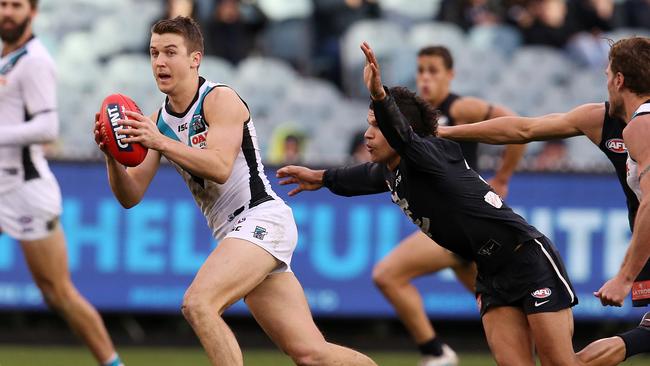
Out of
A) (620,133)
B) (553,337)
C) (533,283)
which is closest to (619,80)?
(620,133)

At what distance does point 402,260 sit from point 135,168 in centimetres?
328

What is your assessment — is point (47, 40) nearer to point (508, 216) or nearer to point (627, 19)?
point (627, 19)

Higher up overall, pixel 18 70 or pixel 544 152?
pixel 18 70

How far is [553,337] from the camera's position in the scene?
6738 mm

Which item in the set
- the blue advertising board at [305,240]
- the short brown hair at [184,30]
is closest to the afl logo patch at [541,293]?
the short brown hair at [184,30]

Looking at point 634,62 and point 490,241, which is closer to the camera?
point 634,62

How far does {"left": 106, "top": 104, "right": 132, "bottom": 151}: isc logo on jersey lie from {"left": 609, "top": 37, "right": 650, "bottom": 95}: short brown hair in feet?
8.47

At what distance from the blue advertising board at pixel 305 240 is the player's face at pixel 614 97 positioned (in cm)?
491

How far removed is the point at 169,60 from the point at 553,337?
102 inches

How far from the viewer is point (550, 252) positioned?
22.8 ft

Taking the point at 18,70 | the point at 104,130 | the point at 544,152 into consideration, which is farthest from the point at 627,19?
the point at 104,130

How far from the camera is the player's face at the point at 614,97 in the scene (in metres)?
6.45

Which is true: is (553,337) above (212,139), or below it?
below

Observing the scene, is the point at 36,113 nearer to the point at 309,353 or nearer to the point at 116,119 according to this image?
the point at 116,119
